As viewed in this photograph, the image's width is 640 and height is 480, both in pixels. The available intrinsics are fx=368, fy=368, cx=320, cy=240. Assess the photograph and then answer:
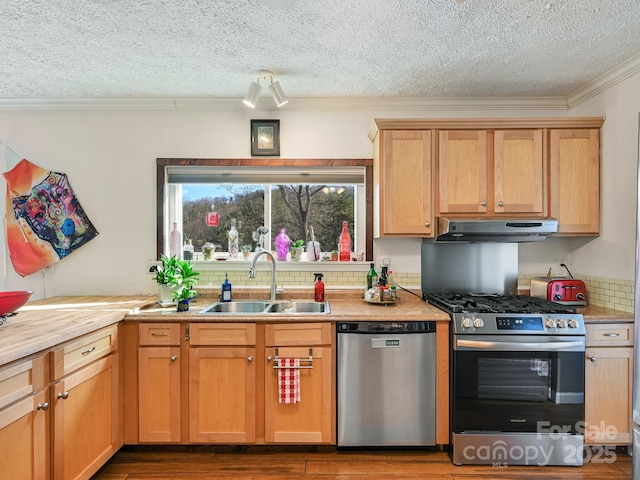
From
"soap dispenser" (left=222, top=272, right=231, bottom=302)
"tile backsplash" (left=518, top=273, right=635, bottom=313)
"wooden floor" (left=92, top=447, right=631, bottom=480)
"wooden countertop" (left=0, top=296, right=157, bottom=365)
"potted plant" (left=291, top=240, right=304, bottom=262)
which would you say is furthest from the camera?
"potted plant" (left=291, top=240, right=304, bottom=262)

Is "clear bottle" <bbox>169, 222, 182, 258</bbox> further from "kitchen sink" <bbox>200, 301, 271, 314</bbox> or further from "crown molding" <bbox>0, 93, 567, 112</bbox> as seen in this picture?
"crown molding" <bbox>0, 93, 567, 112</bbox>

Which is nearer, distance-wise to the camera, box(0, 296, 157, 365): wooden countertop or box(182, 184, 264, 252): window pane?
box(0, 296, 157, 365): wooden countertop

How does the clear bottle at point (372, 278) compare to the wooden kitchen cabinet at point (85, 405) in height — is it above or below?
above

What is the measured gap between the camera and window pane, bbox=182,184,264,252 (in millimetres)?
3098

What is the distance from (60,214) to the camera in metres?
2.94

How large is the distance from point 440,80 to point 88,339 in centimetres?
277

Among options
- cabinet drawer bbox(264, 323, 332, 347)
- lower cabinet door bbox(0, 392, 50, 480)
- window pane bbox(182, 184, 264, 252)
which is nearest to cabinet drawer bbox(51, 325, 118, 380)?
lower cabinet door bbox(0, 392, 50, 480)

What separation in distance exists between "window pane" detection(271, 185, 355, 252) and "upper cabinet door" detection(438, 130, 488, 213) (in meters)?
0.78

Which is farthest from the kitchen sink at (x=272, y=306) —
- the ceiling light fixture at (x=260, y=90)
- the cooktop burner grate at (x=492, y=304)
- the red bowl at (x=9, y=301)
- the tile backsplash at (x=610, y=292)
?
the tile backsplash at (x=610, y=292)

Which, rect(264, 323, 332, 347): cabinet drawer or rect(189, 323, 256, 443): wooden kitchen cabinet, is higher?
rect(264, 323, 332, 347): cabinet drawer

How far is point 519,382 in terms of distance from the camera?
2234mm

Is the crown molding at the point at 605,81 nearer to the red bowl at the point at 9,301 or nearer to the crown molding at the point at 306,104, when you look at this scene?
the crown molding at the point at 306,104

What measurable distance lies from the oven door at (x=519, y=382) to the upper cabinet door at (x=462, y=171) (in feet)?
3.11

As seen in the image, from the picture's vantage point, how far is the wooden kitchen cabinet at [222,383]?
2.30m
